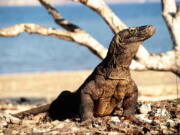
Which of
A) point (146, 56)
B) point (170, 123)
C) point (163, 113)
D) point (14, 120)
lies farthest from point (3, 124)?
point (146, 56)

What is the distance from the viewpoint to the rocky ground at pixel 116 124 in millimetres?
6637

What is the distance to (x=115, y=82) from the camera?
7289mm

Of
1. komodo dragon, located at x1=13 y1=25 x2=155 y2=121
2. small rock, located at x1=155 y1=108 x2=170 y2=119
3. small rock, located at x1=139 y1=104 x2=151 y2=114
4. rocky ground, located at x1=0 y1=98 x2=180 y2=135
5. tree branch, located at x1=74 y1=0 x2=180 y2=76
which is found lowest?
rocky ground, located at x1=0 y1=98 x2=180 y2=135

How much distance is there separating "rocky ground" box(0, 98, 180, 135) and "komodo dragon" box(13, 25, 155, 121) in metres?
Result: 0.20

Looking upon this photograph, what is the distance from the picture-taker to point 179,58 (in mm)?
12664

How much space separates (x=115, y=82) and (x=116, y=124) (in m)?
0.63

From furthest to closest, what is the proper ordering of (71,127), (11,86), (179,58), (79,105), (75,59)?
(75,59) → (11,86) → (179,58) → (79,105) → (71,127)

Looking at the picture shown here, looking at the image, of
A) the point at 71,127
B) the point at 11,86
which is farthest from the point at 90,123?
the point at 11,86

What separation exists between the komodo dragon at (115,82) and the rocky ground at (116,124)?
197 mm

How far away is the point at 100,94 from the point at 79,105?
0.37m

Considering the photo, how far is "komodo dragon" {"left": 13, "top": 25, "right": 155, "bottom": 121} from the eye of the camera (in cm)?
711

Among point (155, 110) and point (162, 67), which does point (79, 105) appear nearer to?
point (155, 110)

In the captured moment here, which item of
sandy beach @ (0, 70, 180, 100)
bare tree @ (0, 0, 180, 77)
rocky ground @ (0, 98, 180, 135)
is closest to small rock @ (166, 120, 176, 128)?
rocky ground @ (0, 98, 180, 135)

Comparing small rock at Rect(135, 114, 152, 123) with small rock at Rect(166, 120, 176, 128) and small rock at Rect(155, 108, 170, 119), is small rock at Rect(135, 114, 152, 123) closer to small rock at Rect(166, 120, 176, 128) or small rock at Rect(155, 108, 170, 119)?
small rock at Rect(155, 108, 170, 119)
